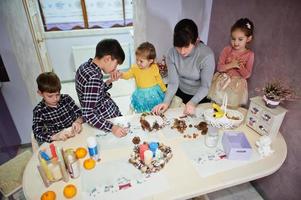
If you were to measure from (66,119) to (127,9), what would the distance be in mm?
2820

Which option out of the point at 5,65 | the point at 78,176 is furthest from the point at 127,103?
the point at 78,176

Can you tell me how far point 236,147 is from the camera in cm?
108

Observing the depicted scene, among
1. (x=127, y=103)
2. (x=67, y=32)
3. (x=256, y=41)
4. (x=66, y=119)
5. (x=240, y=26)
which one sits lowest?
(x=127, y=103)

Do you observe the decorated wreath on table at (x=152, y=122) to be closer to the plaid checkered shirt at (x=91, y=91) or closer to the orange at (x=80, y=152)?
the plaid checkered shirt at (x=91, y=91)

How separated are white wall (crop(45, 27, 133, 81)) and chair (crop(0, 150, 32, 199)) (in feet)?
8.28

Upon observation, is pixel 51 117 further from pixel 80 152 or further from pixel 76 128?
pixel 80 152

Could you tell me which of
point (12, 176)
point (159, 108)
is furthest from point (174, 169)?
point (12, 176)

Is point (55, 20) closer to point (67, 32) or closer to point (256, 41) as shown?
point (67, 32)

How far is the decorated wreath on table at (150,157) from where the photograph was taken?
1022 millimetres

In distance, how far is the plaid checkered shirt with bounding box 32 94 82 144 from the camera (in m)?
1.34

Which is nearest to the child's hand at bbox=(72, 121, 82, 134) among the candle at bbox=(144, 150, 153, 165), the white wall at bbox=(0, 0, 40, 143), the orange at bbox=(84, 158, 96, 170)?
the orange at bbox=(84, 158, 96, 170)

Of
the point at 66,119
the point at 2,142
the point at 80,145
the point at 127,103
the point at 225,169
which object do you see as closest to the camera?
the point at 225,169

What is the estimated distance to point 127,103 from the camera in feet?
10.1

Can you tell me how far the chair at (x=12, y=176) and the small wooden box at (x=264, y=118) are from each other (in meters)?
1.49
